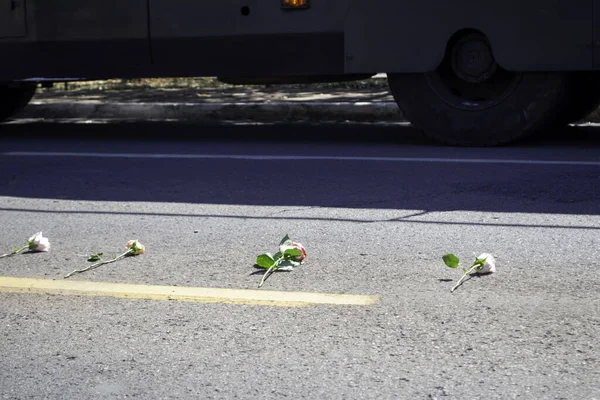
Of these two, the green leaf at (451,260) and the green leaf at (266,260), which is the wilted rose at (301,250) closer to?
the green leaf at (266,260)

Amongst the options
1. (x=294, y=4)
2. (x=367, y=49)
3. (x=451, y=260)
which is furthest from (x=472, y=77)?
(x=451, y=260)

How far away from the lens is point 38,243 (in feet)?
15.8

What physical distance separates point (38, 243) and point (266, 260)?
3.87 ft

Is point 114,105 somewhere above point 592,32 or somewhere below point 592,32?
below

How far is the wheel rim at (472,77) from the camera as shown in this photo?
7887 millimetres

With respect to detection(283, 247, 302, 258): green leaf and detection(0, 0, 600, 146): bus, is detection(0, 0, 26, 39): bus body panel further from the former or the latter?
detection(283, 247, 302, 258): green leaf

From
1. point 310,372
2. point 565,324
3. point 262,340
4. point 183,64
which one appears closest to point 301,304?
point 262,340

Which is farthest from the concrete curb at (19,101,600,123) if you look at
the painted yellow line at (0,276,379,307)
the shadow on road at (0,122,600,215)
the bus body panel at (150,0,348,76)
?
the painted yellow line at (0,276,379,307)

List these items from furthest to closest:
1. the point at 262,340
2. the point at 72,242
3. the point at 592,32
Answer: the point at 592,32 → the point at 72,242 → the point at 262,340

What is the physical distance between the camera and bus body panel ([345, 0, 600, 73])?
7531mm

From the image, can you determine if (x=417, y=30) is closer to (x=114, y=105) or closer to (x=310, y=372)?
(x=114, y=105)

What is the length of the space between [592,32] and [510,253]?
11.4ft

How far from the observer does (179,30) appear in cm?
861

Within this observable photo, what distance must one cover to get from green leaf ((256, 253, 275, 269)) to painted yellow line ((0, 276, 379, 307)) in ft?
0.96
